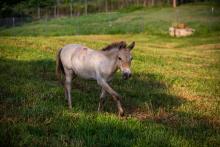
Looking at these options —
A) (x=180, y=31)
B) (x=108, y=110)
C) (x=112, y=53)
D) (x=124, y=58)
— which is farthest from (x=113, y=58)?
(x=180, y=31)

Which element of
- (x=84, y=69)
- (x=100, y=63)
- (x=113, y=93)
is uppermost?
(x=100, y=63)

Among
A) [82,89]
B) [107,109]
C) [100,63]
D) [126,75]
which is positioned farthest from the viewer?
[82,89]

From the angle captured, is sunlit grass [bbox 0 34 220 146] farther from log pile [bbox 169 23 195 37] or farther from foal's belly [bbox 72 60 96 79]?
log pile [bbox 169 23 195 37]

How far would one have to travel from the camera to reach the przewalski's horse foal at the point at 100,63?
11234 mm

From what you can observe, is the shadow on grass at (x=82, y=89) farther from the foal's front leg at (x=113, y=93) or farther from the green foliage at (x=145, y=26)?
the green foliage at (x=145, y=26)

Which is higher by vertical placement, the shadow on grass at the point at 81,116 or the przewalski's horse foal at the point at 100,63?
the przewalski's horse foal at the point at 100,63

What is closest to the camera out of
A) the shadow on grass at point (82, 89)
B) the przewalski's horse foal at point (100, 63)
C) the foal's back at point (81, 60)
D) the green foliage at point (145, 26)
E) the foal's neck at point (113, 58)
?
the przewalski's horse foal at point (100, 63)

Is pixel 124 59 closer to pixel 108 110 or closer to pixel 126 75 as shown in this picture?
pixel 126 75

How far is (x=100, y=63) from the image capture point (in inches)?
464

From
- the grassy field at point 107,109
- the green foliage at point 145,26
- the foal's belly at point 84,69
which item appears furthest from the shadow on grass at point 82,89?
the green foliage at point 145,26

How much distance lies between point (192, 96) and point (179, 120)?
4.46 meters

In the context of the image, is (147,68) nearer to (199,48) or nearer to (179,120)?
(179,120)

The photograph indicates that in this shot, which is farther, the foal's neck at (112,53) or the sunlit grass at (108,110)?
the foal's neck at (112,53)

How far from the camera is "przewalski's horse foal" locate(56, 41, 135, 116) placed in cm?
1123
